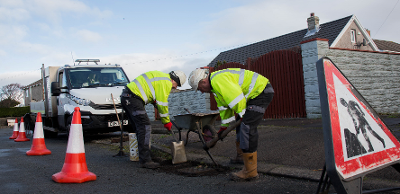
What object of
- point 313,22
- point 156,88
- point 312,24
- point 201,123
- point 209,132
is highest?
point 313,22

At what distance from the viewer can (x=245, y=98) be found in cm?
366

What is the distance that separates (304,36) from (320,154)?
22185mm

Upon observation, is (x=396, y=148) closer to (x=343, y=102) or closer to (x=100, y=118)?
(x=343, y=102)

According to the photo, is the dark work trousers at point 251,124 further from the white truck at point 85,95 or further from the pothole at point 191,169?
the white truck at point 85,95

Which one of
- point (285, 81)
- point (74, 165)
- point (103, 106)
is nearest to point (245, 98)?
point (74, 165)

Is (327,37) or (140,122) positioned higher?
(327,37)

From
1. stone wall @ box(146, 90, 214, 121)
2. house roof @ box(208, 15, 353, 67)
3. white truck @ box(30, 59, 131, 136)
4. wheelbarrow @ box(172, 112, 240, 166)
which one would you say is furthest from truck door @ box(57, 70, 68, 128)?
house roof @ box(208, 15, 353, 67)

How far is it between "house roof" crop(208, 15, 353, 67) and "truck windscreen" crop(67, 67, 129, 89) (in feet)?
46.8

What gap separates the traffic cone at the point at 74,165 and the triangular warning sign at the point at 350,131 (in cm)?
300

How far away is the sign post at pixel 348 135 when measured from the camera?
2.24 meters

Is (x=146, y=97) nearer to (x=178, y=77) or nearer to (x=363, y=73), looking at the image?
(x=178, y=77)

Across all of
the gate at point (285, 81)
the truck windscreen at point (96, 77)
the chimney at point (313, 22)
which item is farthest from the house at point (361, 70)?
the chimney at point (313, 22)

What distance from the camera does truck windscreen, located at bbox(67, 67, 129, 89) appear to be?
865cm

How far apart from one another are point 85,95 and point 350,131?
6973 millimetres
